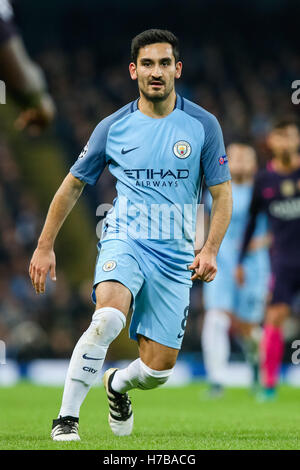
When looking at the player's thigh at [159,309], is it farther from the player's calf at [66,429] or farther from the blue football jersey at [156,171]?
the player's calf at [66,429]

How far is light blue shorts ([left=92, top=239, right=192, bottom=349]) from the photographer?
5.26 metres

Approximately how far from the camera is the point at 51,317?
49.3ft

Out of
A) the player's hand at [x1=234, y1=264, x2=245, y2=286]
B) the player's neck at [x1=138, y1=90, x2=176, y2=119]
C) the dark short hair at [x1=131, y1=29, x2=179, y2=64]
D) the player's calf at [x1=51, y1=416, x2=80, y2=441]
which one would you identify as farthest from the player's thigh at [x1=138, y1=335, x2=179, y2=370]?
the player's hand at [x1=234, y1=264, x2=245, y2=286]

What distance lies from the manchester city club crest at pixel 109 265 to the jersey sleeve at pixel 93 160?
54 centimetres

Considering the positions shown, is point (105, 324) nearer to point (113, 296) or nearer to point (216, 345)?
point (113, 296)

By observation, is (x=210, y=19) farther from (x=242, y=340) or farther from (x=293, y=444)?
(x=293, y=444)

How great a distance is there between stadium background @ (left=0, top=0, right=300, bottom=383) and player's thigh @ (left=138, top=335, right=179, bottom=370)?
24.8ft

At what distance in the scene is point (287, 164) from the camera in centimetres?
929

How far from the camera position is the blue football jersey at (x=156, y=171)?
5.38 meters

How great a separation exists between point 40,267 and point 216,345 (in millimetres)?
5032

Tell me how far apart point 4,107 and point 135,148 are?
591 inches

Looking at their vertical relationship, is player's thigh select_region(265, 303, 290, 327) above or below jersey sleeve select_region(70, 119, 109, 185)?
below

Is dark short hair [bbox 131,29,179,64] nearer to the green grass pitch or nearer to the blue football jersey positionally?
the blue football jersey
